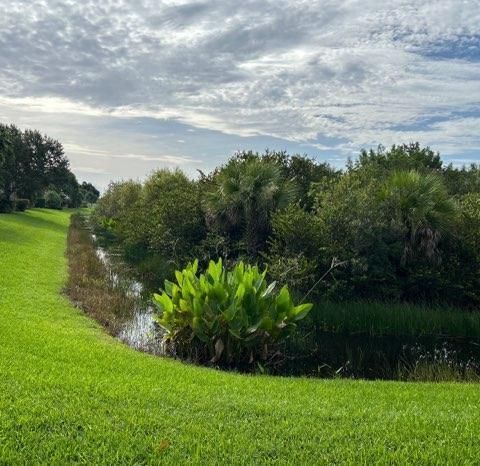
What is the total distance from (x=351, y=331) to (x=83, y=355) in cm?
798

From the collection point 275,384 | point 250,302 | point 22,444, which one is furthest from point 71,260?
point 22,444

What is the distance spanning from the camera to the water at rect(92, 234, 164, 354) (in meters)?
11.6

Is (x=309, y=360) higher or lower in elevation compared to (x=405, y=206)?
lower

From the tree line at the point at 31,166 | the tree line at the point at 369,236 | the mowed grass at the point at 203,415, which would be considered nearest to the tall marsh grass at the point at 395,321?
the tree line at the point at 369,236

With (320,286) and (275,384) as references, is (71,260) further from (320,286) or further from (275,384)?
Result: (275,384)

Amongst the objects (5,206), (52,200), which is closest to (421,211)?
(5,206)

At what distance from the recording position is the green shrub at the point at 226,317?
10.0 meters

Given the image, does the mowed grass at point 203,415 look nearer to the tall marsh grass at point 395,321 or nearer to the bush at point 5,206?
the tall marsh grass at point 395,321

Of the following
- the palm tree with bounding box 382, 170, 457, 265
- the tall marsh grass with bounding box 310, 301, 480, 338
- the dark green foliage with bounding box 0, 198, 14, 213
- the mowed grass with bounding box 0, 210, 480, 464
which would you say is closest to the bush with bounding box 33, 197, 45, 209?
the dark green foliage with bounding box 0, 198, 14, 213

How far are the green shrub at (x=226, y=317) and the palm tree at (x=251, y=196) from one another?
31.6 ft

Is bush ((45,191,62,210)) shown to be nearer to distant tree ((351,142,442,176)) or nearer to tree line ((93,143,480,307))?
distant tree ((351,142,442,176))

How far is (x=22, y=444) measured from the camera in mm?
4586

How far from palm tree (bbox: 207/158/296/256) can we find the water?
4343mm

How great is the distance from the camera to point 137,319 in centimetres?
1455
